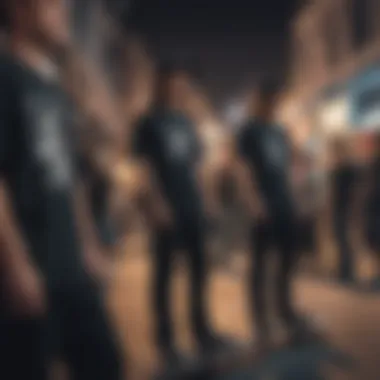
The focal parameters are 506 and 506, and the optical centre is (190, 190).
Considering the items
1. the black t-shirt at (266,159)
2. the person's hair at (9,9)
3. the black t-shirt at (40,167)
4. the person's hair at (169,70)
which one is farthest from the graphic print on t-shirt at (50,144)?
the black t-shirt at (266,159)

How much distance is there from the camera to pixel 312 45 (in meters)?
1.47

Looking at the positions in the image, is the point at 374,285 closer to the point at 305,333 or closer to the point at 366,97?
the point at 305,333

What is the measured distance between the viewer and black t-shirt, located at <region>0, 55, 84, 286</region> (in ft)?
2.01

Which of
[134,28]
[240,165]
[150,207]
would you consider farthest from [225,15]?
[150,207]

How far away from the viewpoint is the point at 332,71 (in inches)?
54.9

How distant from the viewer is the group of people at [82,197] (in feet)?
1.77

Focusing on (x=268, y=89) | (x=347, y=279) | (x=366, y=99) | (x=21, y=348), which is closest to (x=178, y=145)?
(x=268, y=89)

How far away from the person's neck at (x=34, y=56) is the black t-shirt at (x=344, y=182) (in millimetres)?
1101

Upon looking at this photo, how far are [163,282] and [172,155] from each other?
0.33m

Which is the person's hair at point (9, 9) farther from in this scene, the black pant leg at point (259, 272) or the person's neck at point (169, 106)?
the black pant leg at point (259, 272)

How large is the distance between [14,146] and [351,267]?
61.0 inches

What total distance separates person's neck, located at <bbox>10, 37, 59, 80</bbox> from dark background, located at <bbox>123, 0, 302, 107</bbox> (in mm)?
757

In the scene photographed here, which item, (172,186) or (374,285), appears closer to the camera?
(172,186)

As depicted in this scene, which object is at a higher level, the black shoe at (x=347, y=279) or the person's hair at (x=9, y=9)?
the person's hair at (x=9, y=9)
